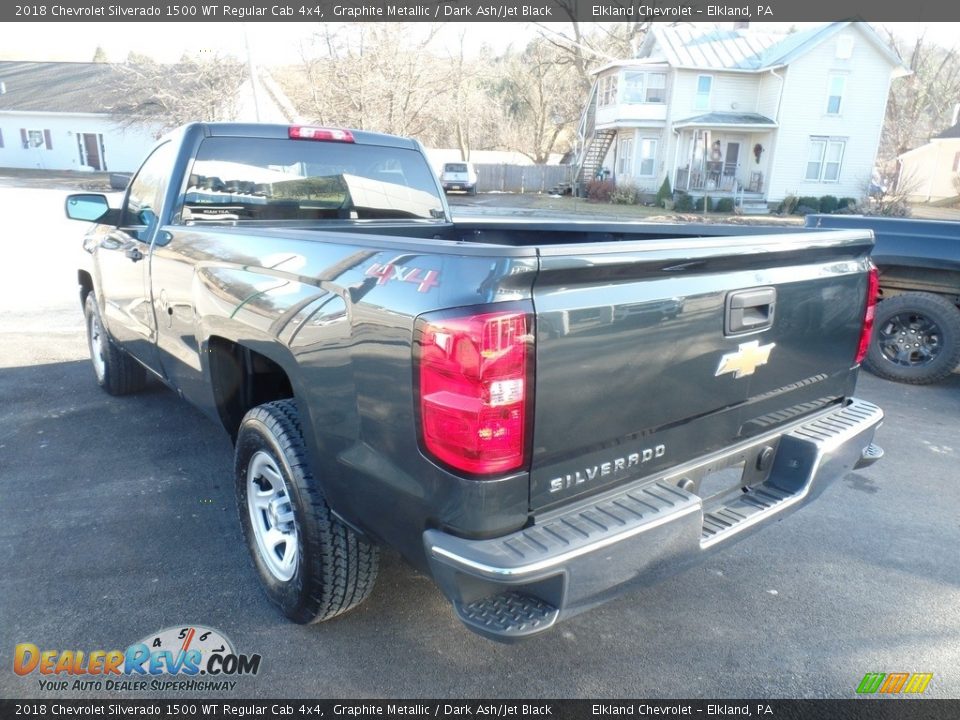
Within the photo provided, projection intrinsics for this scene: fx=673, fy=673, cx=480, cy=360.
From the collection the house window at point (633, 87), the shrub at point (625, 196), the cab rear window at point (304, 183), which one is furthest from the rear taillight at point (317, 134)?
the house window at point (633, 87)

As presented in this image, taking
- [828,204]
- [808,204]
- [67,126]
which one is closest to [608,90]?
[808,204]

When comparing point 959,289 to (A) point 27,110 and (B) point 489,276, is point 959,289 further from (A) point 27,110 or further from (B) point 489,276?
(A) point 27,110

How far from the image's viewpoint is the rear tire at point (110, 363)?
5.23 m

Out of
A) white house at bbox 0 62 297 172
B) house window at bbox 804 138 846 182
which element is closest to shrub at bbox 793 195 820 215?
house window at bbox 804 138 846 182

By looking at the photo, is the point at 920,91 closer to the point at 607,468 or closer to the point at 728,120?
the point at 728,120

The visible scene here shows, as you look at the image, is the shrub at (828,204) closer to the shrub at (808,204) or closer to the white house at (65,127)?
the shrub at (808,204)

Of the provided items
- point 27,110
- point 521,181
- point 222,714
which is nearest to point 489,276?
point 222,714

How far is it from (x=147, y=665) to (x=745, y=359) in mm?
2560

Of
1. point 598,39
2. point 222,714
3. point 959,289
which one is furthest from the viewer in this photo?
point 598,39

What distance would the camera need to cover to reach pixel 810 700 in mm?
2465

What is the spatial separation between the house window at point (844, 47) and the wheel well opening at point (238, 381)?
33.1 metres

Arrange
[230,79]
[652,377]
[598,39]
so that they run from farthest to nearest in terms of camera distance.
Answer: [598,39] < [230,79] < [652,377]

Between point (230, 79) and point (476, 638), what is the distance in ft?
105

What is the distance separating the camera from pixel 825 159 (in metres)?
30.0
